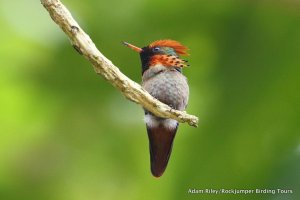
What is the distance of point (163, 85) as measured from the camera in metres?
1.49

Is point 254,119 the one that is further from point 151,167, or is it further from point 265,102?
point 151,167

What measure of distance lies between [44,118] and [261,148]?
0.66 m

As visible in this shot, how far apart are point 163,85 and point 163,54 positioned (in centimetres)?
10

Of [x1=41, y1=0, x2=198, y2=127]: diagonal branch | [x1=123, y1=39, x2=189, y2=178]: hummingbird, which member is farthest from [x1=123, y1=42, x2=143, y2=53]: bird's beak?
[x1=41, y1=0, x2=198, y2=127]: diagonal branch

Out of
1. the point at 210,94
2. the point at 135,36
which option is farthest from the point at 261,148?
the point at 135,36

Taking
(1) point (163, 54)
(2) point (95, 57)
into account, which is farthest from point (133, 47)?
(2) point (95, 57)

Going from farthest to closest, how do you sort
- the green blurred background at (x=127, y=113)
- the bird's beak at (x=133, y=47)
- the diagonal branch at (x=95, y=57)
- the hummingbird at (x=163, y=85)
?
the green blurred background at (x=127, y=113), the bird's beak at (x=133, y=47), the hummingbird at (x=163, y=85), the diagonal branch at (x=95, y=57)

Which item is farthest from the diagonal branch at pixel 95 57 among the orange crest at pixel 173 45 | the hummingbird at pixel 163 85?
the orange crest at pixel 173 45

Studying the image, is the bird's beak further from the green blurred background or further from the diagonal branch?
the diagonal branch

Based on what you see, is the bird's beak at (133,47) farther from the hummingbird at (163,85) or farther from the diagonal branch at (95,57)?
the diagonal branch at (95,57)

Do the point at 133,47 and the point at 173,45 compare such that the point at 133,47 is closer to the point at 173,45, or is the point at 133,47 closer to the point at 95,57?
the point at 173,45

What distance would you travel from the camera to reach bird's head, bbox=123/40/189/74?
1.53 m

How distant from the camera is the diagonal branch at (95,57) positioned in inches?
53.7

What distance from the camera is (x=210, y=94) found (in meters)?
1.70
